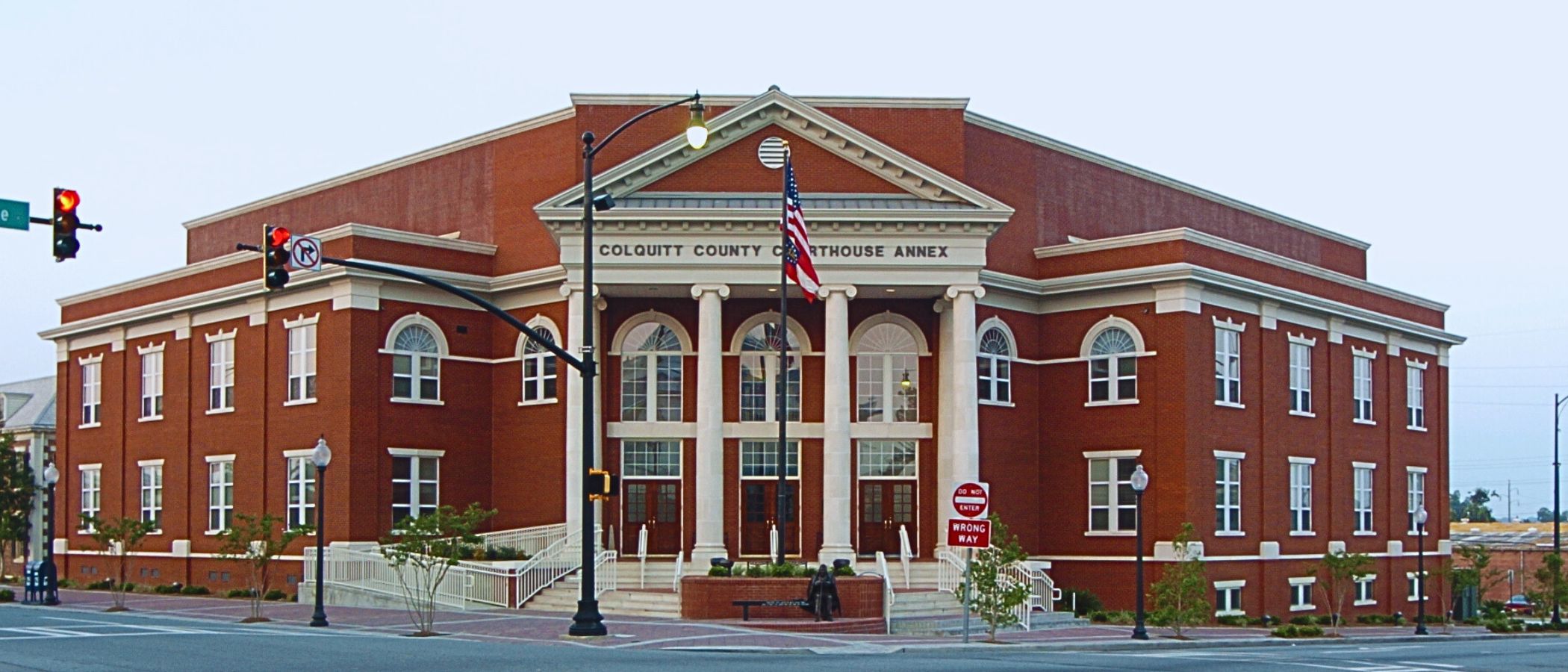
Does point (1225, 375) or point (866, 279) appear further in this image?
point (1225, 375)

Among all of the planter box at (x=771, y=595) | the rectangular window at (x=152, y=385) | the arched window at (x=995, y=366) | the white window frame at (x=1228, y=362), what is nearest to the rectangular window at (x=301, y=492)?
the rectangular window at (x=152, y=385)

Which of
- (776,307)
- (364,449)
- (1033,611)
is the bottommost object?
(1033,611)

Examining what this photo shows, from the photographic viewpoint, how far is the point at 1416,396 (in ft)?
185

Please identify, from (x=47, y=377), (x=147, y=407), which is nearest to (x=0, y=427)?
(x=47, y=377)

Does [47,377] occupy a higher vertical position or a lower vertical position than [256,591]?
higher

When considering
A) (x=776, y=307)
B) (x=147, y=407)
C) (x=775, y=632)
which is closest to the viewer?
(x=775, y=632)

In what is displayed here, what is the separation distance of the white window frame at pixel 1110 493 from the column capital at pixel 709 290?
11372 millimetres

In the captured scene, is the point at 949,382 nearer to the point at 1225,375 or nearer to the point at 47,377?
the point at 1225,375

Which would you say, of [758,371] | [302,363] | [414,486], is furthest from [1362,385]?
[302,363]

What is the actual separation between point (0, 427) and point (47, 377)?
666 cm

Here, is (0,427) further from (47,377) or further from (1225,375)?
(1225,375)

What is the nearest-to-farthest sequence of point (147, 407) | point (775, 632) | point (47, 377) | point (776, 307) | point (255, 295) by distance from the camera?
point (775, 632) < point (776, 307) < point (255, 295) < point (147, 407) < point (47, 377)

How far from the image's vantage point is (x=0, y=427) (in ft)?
252

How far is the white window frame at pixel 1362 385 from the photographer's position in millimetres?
52562
